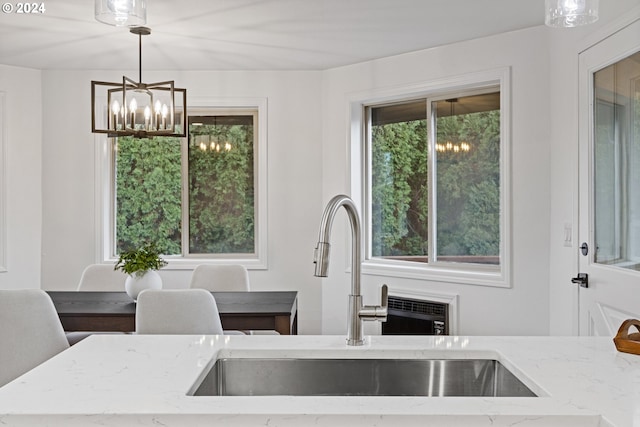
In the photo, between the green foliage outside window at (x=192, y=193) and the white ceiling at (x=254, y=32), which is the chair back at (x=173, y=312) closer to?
the white ceiling at (x=254, y=32)

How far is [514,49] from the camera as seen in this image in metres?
4.12

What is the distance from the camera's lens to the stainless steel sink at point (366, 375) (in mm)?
1489

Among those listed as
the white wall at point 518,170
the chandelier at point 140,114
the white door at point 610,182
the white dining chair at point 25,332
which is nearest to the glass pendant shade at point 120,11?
the white dining chair at point 25,332

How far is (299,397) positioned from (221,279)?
3093mm

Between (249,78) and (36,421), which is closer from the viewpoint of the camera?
(36,421)

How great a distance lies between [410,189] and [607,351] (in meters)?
3.51

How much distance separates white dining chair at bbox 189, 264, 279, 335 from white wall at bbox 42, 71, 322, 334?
40.4 inches

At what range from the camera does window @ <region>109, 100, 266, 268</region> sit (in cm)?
535

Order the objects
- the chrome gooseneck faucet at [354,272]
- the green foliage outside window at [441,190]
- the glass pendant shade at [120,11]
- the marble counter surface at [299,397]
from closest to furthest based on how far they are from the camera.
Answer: the marble counter surface at [299,397]
the chrome gooseneck faucet at [354,272]
the glass pendant shade at [120,11]
the green foliage outside window at [441,190]

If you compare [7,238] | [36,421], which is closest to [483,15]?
[36,421]

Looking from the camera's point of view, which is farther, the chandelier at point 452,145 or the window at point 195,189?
the window at point 195,189

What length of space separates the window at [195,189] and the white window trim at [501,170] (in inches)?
34.3

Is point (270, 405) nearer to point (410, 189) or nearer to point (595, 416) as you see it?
point (595, 416)

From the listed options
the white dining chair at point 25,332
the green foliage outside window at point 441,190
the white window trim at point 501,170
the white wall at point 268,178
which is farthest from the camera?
the white wall at point 268,178
